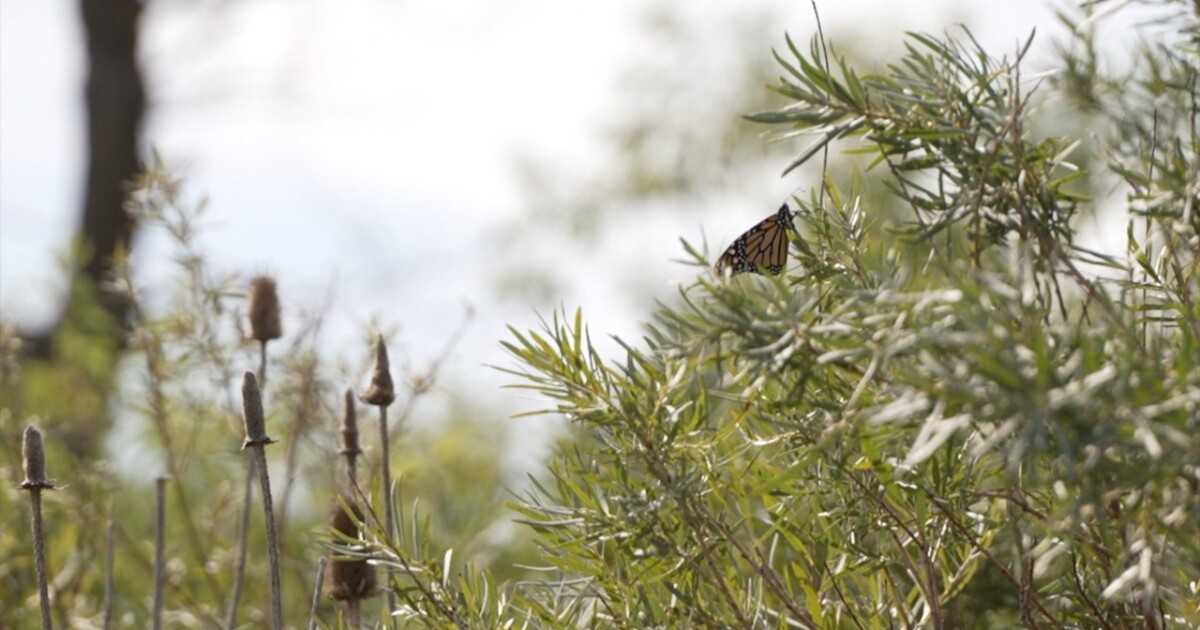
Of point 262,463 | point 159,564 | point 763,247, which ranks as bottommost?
point 159,564

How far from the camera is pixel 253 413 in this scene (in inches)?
34.1

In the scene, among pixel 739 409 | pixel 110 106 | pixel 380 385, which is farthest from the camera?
pixel 110 106

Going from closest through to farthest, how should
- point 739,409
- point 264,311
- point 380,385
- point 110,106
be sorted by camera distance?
1. point 739,409
2. point 380,385
3. point 264,311
4. point 110,106

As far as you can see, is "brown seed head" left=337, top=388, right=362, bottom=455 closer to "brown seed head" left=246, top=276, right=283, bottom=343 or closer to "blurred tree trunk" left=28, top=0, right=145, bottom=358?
"brown seed head" left=246, top=276, right=283, bottom=343

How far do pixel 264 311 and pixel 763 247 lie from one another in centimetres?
54

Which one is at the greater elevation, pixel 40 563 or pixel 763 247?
pixel 763 247

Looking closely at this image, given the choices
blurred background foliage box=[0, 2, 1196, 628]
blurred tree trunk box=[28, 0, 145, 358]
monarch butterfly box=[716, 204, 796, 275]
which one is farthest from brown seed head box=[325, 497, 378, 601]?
blurred tree trunk box=[28, 0, 145, 358]

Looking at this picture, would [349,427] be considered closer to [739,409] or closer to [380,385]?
[380,385]

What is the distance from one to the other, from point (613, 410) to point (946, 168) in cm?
22

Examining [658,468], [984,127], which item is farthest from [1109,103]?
[658,468]

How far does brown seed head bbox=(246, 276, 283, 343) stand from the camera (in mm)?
1278

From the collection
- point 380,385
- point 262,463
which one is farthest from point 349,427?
Answer: point 262,463

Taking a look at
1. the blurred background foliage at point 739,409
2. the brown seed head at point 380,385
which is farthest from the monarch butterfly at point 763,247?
the brown seed head at point 380,385

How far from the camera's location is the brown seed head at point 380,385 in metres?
1.02
